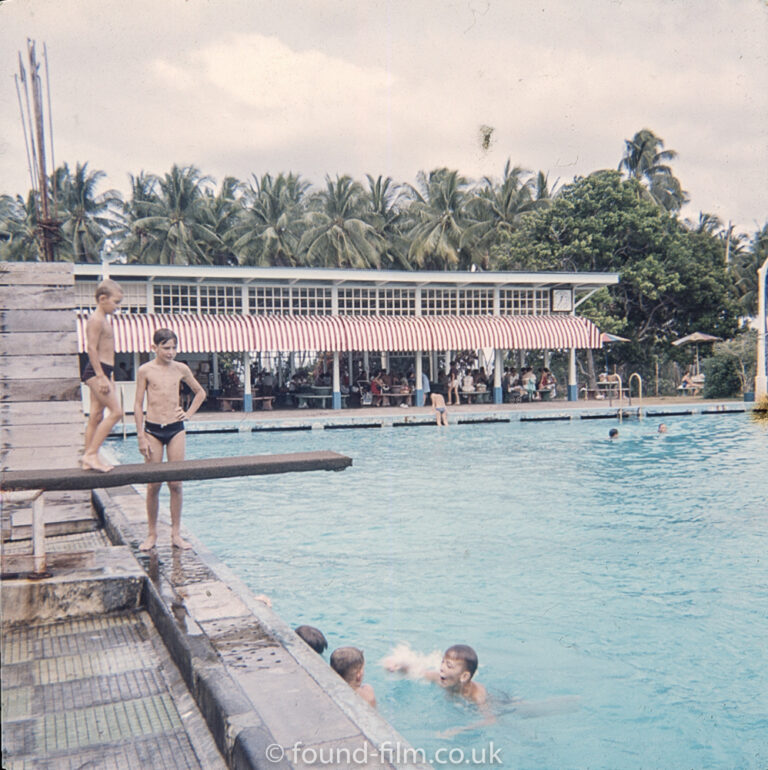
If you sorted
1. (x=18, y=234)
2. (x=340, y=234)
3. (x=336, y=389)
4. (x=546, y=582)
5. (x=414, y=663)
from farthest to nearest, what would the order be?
(x=18, y=234) < (x=340, y=234) < (x=336, y=389) < (x=546, y=582) < (x=414, y=663)

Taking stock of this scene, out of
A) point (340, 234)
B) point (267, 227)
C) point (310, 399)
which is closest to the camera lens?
point (310, 399)

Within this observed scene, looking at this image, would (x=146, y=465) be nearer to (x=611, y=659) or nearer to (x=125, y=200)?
(x=611, y=659)

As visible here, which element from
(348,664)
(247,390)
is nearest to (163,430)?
(348,664)

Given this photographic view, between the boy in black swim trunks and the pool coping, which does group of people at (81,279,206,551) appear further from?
the pool coping

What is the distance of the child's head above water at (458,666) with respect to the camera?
5.43m

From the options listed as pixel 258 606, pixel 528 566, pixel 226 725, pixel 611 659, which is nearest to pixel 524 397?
pixel 528 566

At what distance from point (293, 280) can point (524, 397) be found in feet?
30.0

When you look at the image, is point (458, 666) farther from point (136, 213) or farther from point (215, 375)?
point (136, 213)

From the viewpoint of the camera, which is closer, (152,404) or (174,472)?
(174,472)

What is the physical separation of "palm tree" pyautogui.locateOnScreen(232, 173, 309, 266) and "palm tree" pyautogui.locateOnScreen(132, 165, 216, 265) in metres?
1.72

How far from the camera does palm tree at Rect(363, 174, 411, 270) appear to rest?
4119 cm

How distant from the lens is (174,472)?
4.49 metres

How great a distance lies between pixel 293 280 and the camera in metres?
25.4
